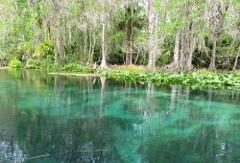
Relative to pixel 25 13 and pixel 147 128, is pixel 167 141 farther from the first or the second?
pixel 25 13

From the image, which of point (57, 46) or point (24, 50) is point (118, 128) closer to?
point (57, 46)

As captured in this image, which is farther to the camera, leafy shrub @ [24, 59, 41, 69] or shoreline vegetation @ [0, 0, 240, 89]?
leafy shrub @ [24, 59, 41, 69]

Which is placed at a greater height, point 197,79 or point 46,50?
point 46,50

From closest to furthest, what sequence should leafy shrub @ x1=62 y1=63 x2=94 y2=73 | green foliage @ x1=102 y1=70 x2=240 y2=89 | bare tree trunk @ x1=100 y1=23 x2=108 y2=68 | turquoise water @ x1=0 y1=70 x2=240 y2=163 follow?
turquoise water @ x1=0 y1=70 x2=240 y2=163 < green foliage @ x1=102 y1=70 x2=240 y2=89 < leafy shrub @ x1=62 y1=63 x2=94 y2=73 < bare tree trunk @ x1=100 y1=23 x2=108 y2=68

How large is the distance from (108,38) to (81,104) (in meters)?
17.9

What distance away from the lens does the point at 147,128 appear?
709 cm

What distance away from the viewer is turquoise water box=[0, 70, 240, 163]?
525 centimetres

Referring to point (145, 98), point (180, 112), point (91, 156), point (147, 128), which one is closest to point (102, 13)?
point (145, 98)

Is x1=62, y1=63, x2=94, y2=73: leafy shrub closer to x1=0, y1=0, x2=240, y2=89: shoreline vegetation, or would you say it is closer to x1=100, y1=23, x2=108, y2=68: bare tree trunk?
x1=0, y1=0, x2=240, y2=89: shoreline vegetation

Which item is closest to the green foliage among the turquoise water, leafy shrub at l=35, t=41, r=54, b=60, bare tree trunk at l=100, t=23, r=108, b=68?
the turquoise water

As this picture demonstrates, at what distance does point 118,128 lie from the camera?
7008 mm

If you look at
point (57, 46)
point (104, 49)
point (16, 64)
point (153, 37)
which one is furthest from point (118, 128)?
point (16, 64)

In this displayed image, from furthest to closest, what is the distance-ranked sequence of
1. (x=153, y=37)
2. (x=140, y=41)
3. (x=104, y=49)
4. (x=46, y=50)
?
(x=46, y=50)
(x=140, y=41)
(x=104, y=49)
(x=153, y=37)

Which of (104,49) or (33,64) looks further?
(33,64)
